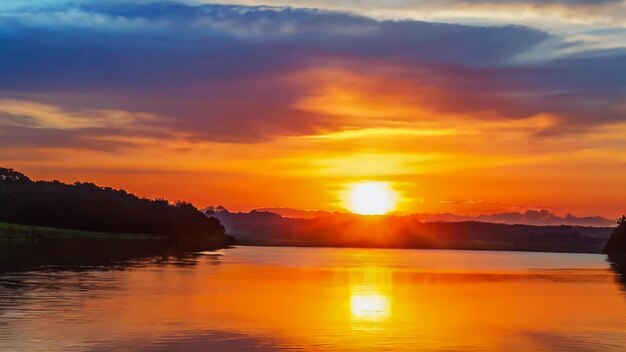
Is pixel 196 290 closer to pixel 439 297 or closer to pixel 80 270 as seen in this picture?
pixel 439 297

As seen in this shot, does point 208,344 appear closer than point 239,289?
Yes

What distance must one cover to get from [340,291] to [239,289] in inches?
325

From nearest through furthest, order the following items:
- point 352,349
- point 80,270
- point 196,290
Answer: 1. point 352,349
2. point 196,290
3. point 80,270

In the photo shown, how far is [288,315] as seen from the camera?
158 ft

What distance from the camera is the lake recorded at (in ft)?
119

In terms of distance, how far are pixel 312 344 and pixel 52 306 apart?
725 inches

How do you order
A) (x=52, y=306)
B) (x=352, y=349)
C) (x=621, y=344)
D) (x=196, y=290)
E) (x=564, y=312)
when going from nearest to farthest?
1. (x=352, y=349)
2. (x=621, y=344)
3. (x=52, y=306)
4. (x=564, y=312)
5. (x=196, y=290)

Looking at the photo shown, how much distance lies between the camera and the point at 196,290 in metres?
63.9

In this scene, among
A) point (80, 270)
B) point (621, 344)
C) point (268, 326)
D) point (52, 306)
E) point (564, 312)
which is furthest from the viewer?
point (80, 270)

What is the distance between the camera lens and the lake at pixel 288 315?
36.4m

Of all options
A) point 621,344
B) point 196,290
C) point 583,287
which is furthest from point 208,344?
point 583,287

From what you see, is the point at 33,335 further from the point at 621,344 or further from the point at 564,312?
the point at 564,312

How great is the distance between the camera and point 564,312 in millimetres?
55312

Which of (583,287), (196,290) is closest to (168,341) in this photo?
(196,290)
